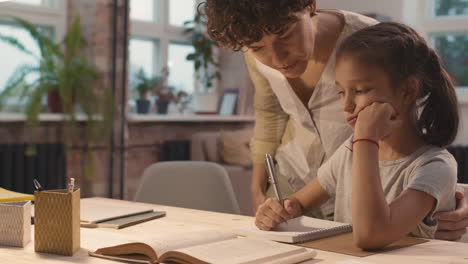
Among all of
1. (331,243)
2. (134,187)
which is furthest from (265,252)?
(134,187)

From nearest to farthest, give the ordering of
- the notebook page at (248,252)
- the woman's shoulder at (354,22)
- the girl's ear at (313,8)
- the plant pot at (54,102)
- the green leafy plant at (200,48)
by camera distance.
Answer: the notebook page at (248,252), the girl's ear at (313,8), the woman's shoulder at (354,22), the plant pot at (54,102), the green leafy plant at (200,48)

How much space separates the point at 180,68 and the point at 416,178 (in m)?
4.46

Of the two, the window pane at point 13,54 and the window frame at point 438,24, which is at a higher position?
the window frame at point 438,24

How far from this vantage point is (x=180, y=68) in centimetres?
566

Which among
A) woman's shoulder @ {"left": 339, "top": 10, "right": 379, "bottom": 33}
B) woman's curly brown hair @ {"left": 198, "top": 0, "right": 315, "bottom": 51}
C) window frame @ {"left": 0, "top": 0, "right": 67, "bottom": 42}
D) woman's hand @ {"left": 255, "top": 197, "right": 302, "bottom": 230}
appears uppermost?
window frame @ {"left": 0, "top": 0, "right": 67, "bottom": 42}

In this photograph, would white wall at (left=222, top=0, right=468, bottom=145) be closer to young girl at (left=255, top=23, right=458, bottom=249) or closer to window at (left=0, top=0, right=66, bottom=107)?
window at (left=0, top=0, right=66, bottom=107)

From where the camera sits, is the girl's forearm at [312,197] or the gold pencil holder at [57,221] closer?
the gold pencil holder at [57,221]

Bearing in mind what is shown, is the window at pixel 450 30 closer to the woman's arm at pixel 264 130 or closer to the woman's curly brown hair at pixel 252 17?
the woman's arm at pixel 264 130

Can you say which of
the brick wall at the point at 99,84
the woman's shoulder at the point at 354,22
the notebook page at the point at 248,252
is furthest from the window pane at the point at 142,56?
the notebook page at the point at 248,252

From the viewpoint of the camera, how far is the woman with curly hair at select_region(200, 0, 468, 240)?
55.7 inches

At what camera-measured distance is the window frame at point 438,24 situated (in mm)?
5145

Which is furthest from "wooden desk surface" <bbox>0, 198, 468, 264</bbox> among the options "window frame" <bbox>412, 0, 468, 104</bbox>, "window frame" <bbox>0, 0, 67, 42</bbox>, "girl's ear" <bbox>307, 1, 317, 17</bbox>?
"window frame" <bbox>412, 0, 468, 104</bbox>

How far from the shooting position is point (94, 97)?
13.9 ft

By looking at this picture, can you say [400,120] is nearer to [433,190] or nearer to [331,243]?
[433,190]
